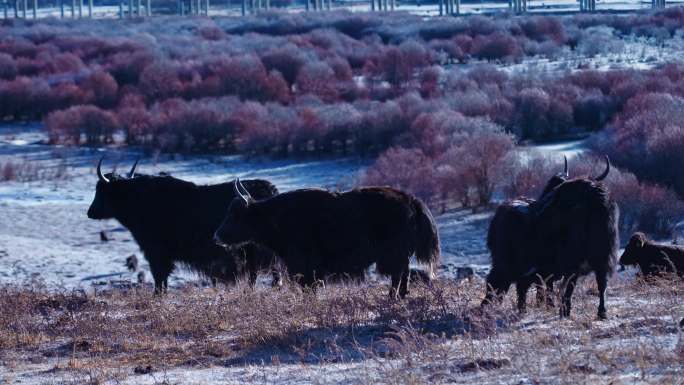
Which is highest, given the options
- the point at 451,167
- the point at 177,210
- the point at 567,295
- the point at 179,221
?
the point at 177,210

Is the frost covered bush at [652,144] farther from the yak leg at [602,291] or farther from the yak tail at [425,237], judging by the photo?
the yak leg at [602,291]

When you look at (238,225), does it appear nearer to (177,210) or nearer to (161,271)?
(177,210)

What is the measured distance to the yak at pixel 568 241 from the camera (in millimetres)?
9867

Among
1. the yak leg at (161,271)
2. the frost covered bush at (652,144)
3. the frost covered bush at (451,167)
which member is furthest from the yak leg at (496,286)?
the frost covered bush at (652,144)

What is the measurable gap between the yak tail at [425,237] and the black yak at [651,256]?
3.00m

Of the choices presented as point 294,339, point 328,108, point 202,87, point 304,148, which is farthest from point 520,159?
point 202,87

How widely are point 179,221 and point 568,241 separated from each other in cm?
597

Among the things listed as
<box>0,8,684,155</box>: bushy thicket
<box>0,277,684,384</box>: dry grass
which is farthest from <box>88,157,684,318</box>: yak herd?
<box>0,8,684,155</box>: bushy thicket

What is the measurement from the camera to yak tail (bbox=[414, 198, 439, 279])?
37.0ft

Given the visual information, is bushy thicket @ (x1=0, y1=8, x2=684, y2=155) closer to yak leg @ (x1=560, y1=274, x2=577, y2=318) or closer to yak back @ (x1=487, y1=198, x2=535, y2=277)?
yak back @ (x1=487, y1=198, x2=535, y2=277)

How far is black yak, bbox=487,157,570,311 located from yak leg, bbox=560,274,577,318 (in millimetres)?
199

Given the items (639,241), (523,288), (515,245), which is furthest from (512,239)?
(639,241)

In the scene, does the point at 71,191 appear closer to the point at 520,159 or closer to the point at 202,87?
the point at 520,159

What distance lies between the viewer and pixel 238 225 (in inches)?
480
